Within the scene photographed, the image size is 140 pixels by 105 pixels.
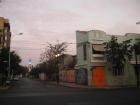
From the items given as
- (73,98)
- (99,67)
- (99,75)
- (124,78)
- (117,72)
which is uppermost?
(99,67)

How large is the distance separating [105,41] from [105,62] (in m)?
3.76

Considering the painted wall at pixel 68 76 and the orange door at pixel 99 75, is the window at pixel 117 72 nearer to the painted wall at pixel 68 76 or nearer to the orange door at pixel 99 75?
the orange door at pixel 99 75

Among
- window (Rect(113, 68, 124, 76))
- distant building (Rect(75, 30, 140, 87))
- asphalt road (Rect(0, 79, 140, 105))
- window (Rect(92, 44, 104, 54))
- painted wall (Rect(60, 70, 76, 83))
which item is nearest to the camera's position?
asphalt road (Rect(0, 79, 140, 105))

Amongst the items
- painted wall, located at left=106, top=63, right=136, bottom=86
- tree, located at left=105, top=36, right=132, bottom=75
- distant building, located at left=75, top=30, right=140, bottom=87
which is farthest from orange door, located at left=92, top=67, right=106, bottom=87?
tree, located at left=105, top=36, right=132, bottom=75

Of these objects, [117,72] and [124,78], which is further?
[124,78]

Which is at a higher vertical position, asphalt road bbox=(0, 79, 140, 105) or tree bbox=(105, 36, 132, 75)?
tree bbox=(105, 36, 132, 75)

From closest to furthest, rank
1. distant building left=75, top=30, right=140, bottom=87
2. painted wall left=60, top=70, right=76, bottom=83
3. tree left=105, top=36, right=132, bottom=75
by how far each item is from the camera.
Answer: tree left=105, top=36, right=132, bottom=75 < distant building left=75, top=30, right=140, bottom=87 < painted wall left=60, top=70, right=76, bottom=83

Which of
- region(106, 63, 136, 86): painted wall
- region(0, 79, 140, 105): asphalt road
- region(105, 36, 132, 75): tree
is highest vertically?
region(105, 36, 132, 75): tree

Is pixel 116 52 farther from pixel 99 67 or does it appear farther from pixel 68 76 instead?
pixel 68 76

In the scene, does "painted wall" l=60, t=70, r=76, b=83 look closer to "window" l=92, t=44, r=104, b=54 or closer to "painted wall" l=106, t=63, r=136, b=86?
"window" l=92, t=44, r=104, b=54

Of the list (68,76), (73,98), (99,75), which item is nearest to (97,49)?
(99,75)

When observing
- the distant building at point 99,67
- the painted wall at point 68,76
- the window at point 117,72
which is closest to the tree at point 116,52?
the distant building at point 99,67

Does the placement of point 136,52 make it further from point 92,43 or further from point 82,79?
point 82,79

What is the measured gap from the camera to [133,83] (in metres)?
50.2
